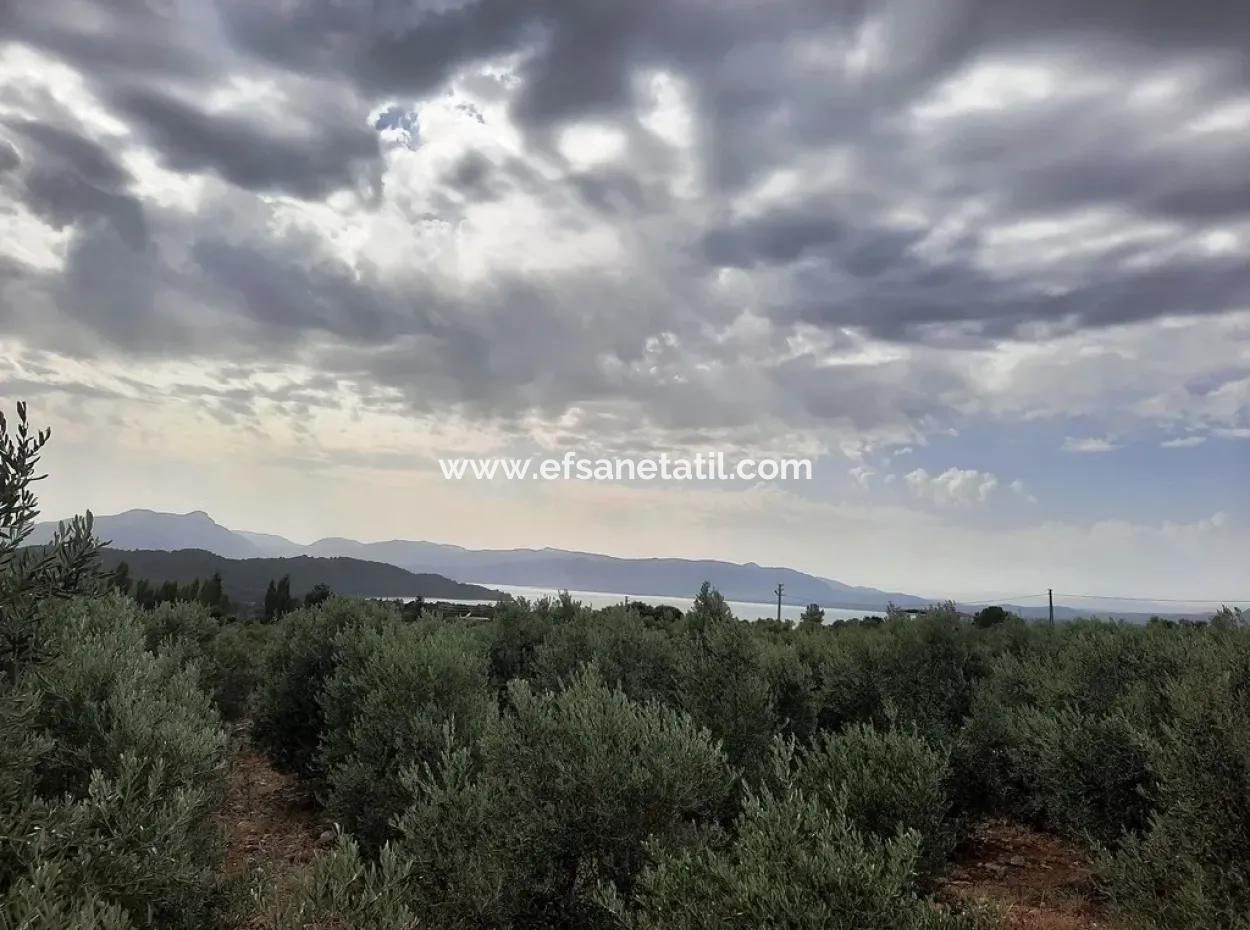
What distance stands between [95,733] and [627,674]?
14.0 meters

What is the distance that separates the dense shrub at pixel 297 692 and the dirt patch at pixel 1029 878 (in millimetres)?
19552

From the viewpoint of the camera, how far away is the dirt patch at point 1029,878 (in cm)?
1465

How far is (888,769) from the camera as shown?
12.7m

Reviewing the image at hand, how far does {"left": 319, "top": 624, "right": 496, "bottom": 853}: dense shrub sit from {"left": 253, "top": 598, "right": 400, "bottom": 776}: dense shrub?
6.56 metres

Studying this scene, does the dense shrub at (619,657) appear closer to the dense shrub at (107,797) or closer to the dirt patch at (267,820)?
the dirt patch at (267,820)

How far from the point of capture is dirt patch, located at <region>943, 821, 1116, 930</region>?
14.7 m

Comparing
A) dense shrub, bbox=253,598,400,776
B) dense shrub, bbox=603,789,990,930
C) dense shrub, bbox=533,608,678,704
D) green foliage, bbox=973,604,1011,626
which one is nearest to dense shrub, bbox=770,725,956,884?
dense shrub, bbox=603,789,990,930

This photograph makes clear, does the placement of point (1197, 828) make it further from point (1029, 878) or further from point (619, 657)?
point (619, 657)

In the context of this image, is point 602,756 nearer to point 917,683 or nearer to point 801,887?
point 801,887

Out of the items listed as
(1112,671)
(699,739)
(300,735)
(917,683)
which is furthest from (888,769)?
(300,735)

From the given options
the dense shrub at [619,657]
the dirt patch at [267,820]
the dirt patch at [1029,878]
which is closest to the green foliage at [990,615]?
the dirt patch at [1029,878]

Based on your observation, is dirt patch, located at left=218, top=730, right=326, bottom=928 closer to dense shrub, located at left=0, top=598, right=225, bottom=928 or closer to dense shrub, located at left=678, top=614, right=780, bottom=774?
dense shrub, located at left=0, top=598, right=225, bottom=928

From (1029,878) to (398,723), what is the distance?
52.6 ft

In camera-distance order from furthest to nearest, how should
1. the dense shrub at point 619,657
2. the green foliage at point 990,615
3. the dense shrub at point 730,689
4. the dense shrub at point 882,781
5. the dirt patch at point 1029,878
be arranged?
1. the green foliage at point 990,615
2. the dense shrub at point 619,657
3. the dense shrub at point 730,689
4. the dirt patch at point 1029,878
5. the dense shrub at point 882,781
